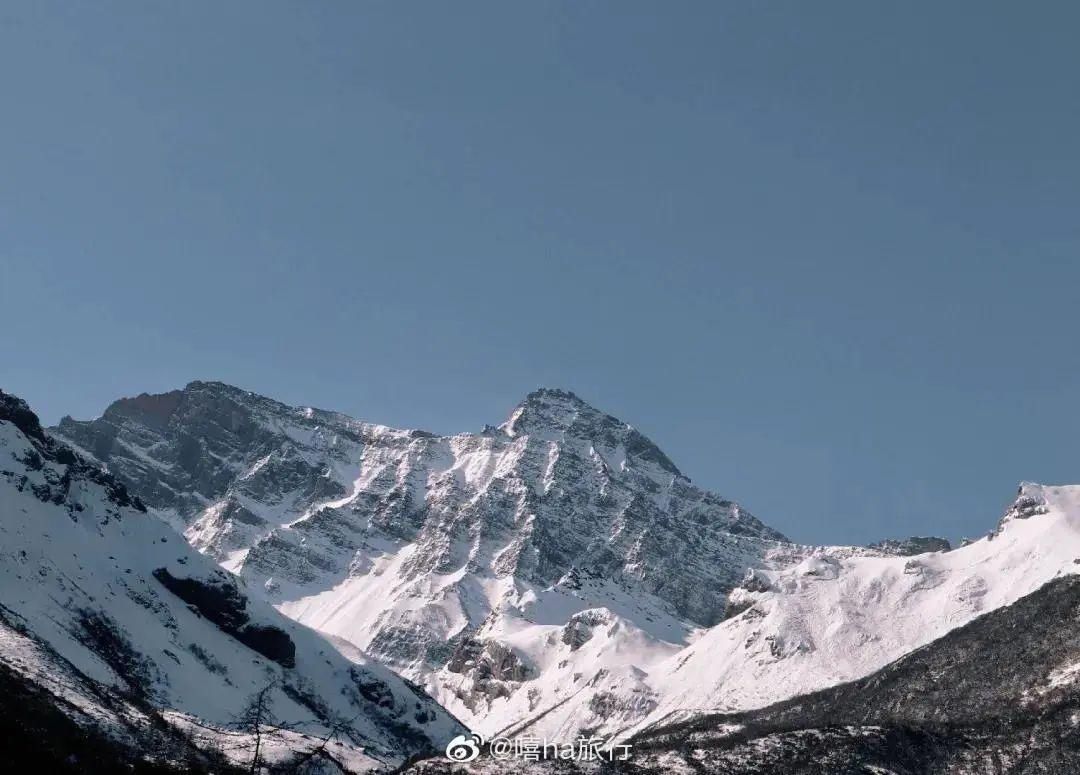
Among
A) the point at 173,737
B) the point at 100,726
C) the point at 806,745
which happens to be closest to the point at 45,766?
the point at 100,726

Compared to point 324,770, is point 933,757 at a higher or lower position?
higher

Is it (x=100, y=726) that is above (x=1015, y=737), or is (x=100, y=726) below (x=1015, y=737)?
below

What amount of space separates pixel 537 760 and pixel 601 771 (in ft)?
30.8

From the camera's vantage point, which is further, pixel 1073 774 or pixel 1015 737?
pixel 1015 737

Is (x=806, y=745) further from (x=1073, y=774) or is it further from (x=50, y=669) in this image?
(x=50, y=669)

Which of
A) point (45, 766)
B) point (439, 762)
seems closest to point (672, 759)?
point (439, 762)

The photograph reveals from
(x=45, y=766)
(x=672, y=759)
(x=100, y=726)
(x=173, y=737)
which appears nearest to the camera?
(x=45, y=766)

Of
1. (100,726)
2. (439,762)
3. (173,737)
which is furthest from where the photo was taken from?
(439,762)

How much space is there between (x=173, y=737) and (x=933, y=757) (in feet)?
363

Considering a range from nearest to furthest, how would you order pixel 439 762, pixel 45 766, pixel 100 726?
1. pixel 45 766
2. pixel 100 726
3. pixel 439 762

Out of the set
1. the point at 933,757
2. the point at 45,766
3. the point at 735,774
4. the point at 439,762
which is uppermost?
the point at 933,757

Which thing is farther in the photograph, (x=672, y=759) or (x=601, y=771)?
(x=672, y=759)

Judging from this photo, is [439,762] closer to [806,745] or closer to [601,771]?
[601,771]

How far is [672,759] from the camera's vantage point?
655ft
